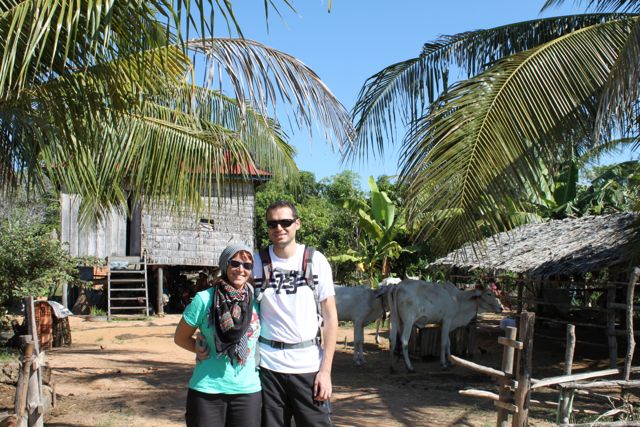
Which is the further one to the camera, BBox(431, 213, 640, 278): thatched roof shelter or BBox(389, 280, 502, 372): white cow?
BBox(389, 280, 502, 372): white cow

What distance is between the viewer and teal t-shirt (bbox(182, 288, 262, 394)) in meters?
3.56

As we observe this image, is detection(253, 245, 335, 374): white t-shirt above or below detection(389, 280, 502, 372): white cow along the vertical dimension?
above

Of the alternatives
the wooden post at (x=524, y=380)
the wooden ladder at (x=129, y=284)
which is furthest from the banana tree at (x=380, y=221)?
the wooden post at (x=524, y=380)

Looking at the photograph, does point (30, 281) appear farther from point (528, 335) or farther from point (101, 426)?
point (528, 335)

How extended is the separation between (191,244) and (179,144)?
14.7m

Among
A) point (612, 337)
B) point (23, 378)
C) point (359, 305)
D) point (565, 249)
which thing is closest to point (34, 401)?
point (23, 378)

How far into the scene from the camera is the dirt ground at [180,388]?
750 centimetres

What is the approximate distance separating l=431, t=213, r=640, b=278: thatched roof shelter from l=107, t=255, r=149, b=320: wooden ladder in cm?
963

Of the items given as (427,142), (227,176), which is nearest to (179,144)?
(227,176)

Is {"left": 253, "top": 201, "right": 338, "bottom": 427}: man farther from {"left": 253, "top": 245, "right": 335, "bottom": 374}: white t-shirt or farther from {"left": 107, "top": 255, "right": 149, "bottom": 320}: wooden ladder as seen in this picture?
{"left": 107, "top": 255, "right": 149, "bottom": 320}: wooden ladder

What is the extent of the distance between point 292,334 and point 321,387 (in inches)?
12.2

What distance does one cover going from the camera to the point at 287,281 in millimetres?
3705

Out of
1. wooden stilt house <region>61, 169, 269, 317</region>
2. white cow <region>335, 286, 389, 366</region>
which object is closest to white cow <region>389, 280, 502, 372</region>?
white cow <region>335, 286, 389, 366</region>

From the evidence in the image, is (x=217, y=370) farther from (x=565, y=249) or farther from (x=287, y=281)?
(x=565, y=249)
